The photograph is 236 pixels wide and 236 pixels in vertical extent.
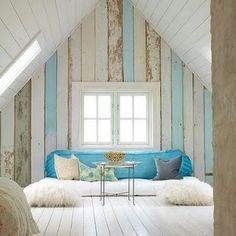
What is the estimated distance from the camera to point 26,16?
411cm

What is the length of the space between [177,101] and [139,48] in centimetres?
97

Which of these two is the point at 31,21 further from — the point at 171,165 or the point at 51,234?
the point at 171,165

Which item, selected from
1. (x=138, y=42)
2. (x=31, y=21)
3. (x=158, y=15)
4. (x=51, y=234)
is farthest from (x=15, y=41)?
(x=138, y=42)

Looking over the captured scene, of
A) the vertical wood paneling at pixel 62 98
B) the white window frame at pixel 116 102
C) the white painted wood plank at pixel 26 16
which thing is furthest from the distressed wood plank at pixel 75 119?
the white painted wood plank at pixel 26 16

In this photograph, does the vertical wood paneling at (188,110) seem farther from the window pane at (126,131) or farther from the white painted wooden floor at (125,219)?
the white painted wooden floor at (125,219)

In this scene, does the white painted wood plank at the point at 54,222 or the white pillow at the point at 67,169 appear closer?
the white painted wood plank at the point at 54,222

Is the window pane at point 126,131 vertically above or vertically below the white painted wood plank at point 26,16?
below

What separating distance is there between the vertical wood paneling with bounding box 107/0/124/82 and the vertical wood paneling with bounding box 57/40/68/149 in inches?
26.2

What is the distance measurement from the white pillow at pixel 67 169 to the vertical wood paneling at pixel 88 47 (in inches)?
51.4

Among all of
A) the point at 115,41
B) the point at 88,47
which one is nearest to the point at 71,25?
the point at 88,47

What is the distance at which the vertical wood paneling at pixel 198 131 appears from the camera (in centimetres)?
699

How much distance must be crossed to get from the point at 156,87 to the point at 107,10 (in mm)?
1352

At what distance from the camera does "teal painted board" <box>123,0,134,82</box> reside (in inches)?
275

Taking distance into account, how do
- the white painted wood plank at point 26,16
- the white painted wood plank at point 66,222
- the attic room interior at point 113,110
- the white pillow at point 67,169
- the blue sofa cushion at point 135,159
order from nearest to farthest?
the white painted wood plank at point 26,16
the white painted wood plank at point 66,222
the attic room interior at point 113,110
the white pillow at point 67,169
the blue sofa cushion at point 135,159
